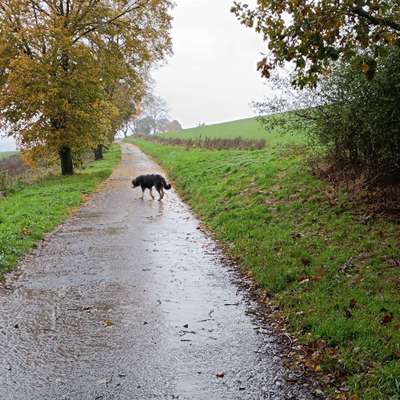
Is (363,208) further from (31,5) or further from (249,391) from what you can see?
(31,5)

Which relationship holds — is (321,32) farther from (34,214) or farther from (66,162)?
(66,162)

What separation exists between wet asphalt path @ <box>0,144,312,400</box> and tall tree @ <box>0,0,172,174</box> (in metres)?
13.0

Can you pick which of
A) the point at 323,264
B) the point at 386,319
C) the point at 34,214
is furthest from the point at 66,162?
the point at 386,319

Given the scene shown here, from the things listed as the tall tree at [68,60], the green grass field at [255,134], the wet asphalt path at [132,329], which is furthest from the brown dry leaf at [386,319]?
the tall tree at [68,60]

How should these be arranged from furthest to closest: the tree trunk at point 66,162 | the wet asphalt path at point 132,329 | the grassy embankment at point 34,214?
the tree trunk at point 66,162, the grassy embankment at point 34,214, the wet asphalt path at point 132,329

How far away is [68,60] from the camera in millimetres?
23453

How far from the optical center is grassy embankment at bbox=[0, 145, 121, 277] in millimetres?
10133

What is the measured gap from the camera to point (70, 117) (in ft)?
75.9

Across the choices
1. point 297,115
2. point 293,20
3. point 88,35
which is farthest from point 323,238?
point 88,35

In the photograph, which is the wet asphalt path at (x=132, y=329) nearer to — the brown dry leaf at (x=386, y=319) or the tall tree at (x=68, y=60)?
the brown dry leaf at (x=386, y=319)

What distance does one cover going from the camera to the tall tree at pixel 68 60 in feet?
70.7

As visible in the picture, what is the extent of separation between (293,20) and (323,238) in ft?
13.8

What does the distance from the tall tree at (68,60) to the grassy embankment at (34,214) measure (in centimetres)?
297

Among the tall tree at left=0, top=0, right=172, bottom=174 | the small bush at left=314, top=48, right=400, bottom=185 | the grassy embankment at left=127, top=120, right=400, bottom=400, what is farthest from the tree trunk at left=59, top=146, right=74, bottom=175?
the small bush at left=314, top=48, right=400, bottom=185
